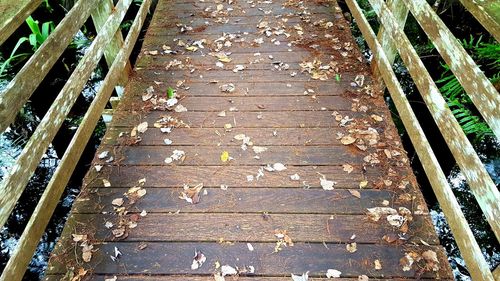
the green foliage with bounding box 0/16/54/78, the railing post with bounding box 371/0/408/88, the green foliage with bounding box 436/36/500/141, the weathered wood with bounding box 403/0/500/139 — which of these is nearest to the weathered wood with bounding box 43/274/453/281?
the weathered wood with bounding box 403/0/500/139

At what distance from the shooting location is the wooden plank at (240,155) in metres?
3.06

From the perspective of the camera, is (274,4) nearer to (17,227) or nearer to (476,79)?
(476,79)

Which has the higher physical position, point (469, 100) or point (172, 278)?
point (172, 278)

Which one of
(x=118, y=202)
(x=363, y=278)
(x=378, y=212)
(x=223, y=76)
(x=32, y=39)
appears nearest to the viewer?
(x=363, y=278)

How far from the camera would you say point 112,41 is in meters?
3.63

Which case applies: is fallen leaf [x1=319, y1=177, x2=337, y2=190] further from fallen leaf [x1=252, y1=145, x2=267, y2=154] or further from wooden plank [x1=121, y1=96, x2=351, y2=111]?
A: wooden plank [x1=121, y1=96, x2=351, y2=111]

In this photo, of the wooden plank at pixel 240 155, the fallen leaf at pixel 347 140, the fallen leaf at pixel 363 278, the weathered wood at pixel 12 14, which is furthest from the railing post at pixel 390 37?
the weathered wood at pixel 12 14

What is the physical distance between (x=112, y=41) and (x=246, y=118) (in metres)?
1.47

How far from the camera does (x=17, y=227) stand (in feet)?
13.5

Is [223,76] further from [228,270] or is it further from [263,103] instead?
[228,270]

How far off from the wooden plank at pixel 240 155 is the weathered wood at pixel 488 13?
4.36 ft

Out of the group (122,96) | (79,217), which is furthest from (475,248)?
(122,96)

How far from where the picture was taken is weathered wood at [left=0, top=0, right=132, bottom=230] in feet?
6.31

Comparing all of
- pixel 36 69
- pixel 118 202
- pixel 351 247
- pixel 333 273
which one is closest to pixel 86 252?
pixel 118 202
